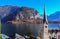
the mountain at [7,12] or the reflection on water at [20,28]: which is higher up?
the mountain at [7,12]

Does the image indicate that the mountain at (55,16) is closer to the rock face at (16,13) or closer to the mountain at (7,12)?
the rock face at (16,13)

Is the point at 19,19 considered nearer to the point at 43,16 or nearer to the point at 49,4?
the point at 43,16

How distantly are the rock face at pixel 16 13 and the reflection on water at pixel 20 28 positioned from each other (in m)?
0.13

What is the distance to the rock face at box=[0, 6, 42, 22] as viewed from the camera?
2436mm

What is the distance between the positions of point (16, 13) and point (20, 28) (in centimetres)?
27

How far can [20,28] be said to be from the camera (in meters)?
2.40

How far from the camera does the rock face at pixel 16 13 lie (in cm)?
244

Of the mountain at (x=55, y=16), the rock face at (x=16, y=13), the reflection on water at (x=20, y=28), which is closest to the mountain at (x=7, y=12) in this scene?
the rock face at (x=16, y=13)

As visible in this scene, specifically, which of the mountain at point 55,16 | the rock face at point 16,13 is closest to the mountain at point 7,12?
the rock face at point 16,13

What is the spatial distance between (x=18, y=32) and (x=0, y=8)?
1.69 feet

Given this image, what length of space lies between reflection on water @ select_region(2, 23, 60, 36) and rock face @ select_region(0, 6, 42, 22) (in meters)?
0.13

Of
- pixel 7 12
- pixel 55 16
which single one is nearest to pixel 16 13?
→ pixel 7 12

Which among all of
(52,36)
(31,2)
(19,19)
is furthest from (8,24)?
(52,36)

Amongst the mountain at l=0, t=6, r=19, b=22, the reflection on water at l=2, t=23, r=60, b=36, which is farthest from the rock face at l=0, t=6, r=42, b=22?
the reflection on water at l=2, t=23, r=60, b=36
